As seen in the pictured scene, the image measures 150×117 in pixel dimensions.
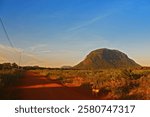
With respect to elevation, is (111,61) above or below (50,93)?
A: above

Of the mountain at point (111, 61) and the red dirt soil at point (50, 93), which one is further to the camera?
the mountain at point (111, 61)

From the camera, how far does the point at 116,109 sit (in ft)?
25.2

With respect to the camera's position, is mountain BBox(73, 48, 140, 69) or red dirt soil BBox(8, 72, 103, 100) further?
mountain BBox(73, 48, 140, 69)

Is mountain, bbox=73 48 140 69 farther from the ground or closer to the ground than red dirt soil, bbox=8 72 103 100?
farther from the ground

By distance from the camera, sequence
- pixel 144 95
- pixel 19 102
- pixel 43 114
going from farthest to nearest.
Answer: pixel 144 95, pixel 19 102, pixel 43 114

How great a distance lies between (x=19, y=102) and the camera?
8.02m

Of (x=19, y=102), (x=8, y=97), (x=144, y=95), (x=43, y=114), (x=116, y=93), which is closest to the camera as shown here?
(x=43, y=114)

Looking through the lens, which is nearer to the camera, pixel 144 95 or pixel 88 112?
pixel 88 112

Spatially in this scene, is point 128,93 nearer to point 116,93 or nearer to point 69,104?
point 116,93

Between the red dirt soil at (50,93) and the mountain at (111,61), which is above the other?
the mountain at (111,61)

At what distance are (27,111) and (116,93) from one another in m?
6.37

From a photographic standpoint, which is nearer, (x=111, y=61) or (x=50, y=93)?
(x=50, y=93)

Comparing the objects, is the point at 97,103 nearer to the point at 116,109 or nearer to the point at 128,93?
the point at 116,109

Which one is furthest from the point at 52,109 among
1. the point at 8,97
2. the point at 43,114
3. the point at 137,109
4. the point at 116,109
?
the point at 8,97
